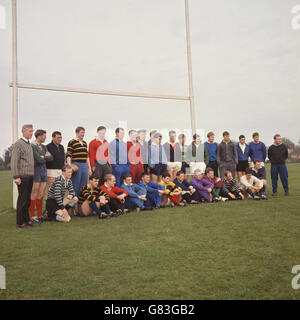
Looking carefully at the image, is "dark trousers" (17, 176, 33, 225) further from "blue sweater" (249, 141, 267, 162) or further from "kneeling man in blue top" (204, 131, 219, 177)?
"blue sweater" (249, 141, 267, 162)

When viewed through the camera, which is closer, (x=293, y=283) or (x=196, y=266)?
(x=293, y=283)

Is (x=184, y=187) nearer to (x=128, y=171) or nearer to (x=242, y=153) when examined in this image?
(x=128, y=171)

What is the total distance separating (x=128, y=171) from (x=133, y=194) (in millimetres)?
619

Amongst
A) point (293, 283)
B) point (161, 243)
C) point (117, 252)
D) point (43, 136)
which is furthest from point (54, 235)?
point (293, 283)

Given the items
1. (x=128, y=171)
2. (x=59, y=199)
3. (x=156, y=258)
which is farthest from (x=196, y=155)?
(x=156, y=258)

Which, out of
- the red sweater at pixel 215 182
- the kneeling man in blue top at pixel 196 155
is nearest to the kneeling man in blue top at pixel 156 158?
the kneeling man in blue top at pixel 196 155

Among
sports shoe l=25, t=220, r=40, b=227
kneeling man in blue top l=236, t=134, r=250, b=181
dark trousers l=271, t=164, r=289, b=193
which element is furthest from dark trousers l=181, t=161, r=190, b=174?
sports shoe l=25, t=220, r=40, b=227

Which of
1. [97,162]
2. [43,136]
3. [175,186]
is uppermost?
[43,136]

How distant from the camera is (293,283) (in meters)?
2.54

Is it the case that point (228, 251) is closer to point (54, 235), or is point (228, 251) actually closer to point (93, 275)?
point (93, 275)

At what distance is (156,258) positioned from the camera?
10.7ft

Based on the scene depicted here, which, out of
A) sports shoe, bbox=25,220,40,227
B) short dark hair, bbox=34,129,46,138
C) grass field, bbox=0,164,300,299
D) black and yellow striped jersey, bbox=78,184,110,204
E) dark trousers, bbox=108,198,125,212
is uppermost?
short dark hair, bbox=34,129,46,138

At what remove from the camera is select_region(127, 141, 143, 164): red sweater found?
23.3 feet
